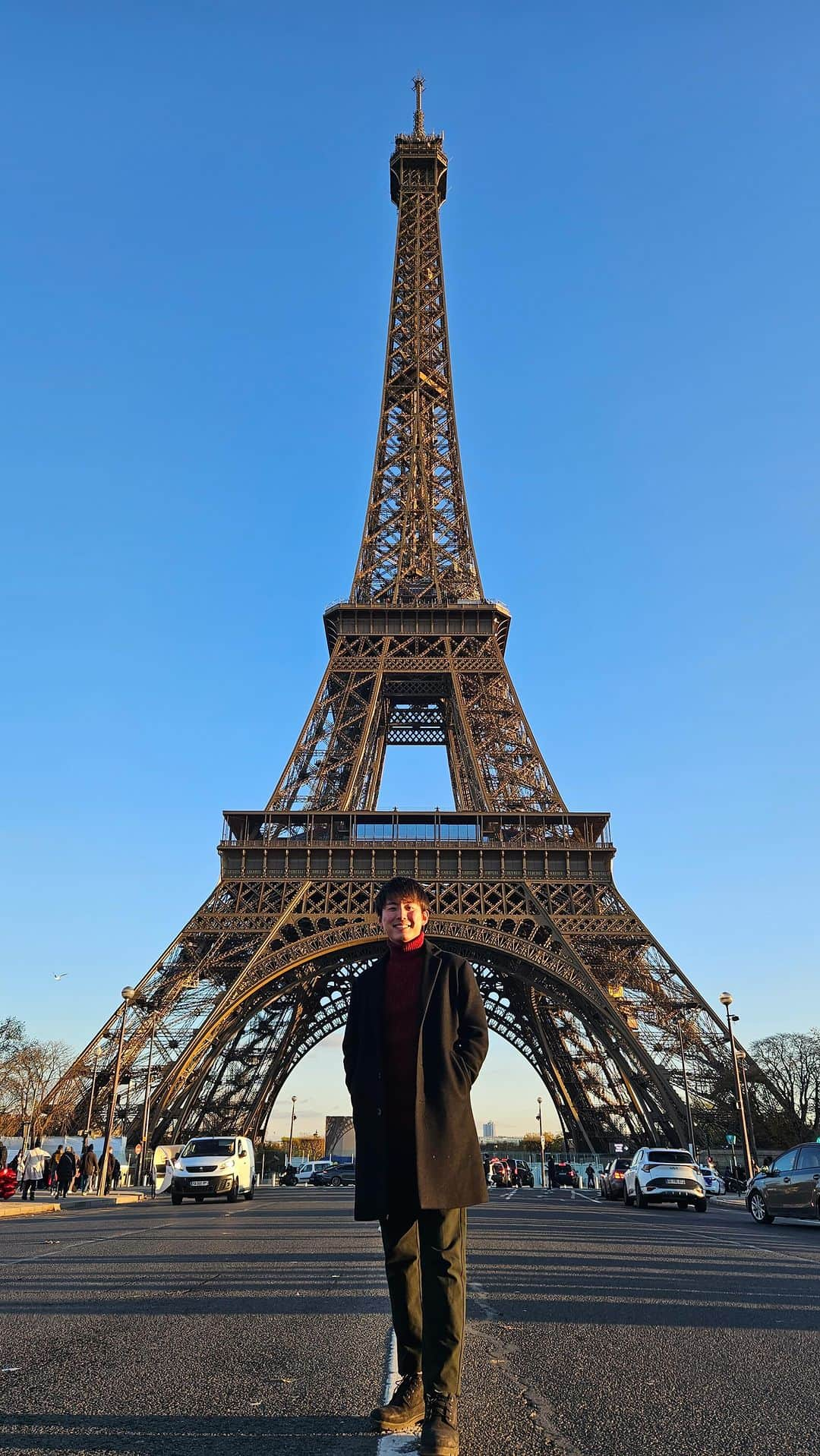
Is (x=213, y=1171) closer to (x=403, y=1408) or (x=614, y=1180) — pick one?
(x=614, y=1180)

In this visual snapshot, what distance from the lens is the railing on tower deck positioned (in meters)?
44.6

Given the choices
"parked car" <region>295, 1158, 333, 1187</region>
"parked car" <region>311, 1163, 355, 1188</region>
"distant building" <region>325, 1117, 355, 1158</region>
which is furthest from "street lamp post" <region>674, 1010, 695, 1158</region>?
"distant building" <region>325, 1117, 355, 1158</region>

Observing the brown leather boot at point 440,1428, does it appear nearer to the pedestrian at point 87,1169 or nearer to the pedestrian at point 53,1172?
the pedestrian at point 87,1169

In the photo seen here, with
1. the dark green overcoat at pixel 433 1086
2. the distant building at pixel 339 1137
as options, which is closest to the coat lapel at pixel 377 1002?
the dark green overcoat at pixel 433 1086

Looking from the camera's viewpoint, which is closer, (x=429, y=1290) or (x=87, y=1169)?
(x=429, y=1290)

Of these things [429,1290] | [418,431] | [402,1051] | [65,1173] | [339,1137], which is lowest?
[429,1290]

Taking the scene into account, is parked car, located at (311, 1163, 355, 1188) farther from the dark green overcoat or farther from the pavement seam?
the dark green overcoat

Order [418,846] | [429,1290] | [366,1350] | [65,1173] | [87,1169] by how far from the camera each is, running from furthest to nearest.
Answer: [418,846]
[87,1169]
[65,1173]
[366,1350]
[429,1290]

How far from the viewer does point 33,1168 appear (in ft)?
116

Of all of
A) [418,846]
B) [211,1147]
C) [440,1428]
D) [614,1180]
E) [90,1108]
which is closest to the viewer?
[440,1428]

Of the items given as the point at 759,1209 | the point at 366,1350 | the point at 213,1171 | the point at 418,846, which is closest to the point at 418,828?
the point at 418,846

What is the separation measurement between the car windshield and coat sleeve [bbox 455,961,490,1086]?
23914 mm

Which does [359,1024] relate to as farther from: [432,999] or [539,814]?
[539,814]

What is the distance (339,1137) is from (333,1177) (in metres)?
33.6
